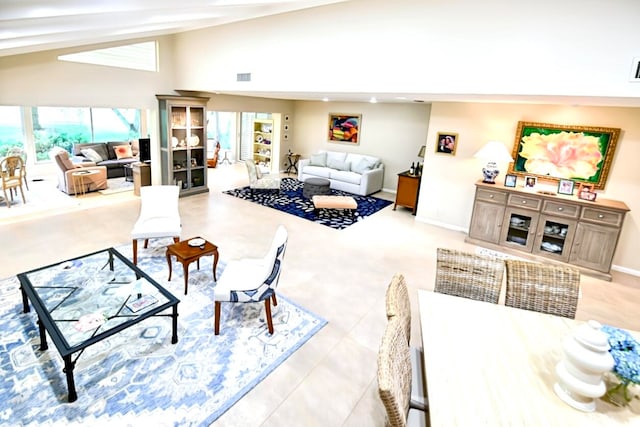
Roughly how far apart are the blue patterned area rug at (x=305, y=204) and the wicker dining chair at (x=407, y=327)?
156 inches

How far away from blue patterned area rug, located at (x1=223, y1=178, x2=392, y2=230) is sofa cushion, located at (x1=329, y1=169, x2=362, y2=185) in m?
0.33

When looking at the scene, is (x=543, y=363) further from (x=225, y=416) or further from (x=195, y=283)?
(x=195, y=283)

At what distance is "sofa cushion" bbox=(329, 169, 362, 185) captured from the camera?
873 centimetres

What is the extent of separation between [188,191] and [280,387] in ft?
19.9

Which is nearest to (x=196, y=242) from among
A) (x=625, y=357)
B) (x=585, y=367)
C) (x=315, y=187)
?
(x=585, y=367)

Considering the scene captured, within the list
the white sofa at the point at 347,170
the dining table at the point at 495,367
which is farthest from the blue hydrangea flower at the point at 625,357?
the white sofa at the point at 347,170

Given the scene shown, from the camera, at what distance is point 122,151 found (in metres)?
9.59

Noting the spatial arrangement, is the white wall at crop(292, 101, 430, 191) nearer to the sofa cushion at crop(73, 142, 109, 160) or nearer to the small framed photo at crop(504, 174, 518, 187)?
the small framed photo at crop(504, 174, 518, 187)

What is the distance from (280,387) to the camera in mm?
2695

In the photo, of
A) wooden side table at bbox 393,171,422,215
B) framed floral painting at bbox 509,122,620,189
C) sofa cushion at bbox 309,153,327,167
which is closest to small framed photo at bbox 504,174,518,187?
framed floral painting at bbox 509,122,620,189

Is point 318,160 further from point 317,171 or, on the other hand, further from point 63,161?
point 63,161

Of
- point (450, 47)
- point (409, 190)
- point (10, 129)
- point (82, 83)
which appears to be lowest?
point (409, 190)

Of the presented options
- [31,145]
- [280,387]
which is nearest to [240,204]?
[280,387]

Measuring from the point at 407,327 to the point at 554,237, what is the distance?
419cm
